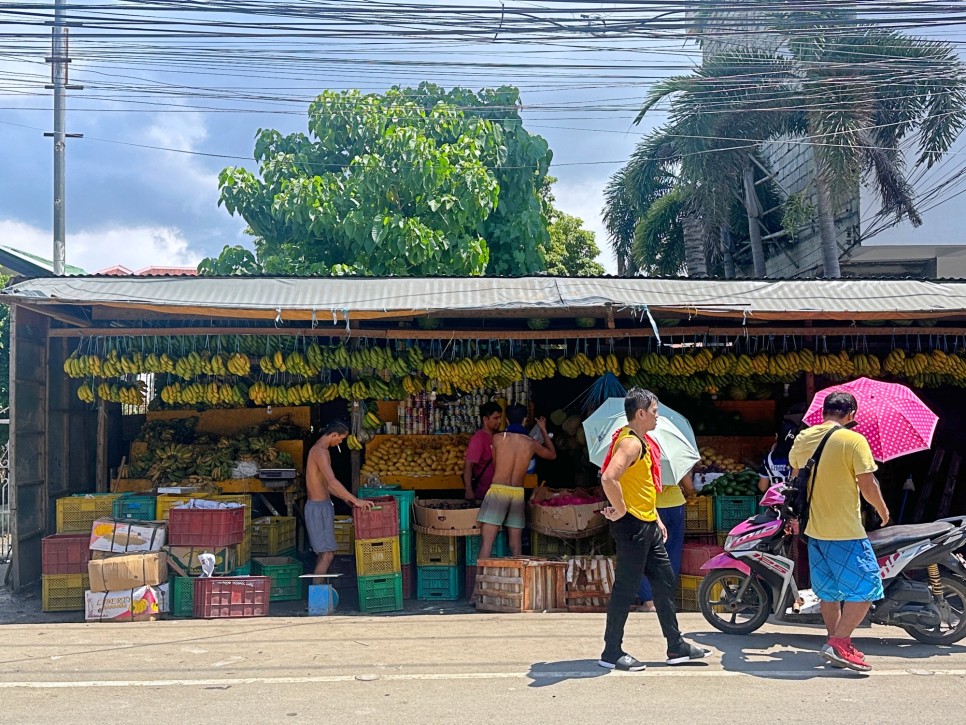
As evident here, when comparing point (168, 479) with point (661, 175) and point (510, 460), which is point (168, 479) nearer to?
point (510, 460)

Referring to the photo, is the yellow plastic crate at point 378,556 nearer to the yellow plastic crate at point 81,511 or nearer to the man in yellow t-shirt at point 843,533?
the yellow plastic crate at point 81,511

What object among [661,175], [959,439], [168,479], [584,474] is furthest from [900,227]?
[168,479]

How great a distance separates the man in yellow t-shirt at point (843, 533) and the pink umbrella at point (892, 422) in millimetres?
800

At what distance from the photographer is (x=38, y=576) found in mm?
8258

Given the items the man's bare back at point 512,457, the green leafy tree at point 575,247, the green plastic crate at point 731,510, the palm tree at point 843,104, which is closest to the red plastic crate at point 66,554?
the man's bare back at point 512,457

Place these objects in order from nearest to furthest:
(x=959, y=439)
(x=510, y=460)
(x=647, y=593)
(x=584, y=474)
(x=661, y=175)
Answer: (x=647, y=593), (x=510, y=460), (x=584, y=474), (x=959, y=439), (x=661, y=175)

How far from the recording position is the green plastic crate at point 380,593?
7477mm

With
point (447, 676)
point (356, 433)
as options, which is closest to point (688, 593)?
point (447, 676)

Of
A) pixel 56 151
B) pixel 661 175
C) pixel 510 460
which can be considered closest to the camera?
pixel 510 460

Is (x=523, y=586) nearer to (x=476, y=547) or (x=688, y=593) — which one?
(x=476, y=547)

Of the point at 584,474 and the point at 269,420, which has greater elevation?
the point at 269,420

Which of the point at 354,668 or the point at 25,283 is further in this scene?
the point at 25,283

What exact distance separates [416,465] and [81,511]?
139 inches

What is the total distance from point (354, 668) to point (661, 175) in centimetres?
1606
